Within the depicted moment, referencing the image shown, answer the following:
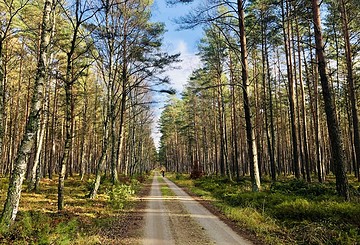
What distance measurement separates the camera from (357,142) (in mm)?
15891

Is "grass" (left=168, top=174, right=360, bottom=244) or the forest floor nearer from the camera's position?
the forest floor

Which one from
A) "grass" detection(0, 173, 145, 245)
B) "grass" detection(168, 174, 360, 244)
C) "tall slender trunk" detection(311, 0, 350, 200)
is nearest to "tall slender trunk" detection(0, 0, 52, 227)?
"grass" detection(0, 173, 145, 245)

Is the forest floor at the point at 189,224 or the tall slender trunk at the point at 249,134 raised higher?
the tall slender trunk at the point at 249,134

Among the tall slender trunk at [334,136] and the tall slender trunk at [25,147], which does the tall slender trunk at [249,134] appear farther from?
the tall slender trunk at [25,147]

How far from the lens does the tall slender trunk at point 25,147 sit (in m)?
6.09

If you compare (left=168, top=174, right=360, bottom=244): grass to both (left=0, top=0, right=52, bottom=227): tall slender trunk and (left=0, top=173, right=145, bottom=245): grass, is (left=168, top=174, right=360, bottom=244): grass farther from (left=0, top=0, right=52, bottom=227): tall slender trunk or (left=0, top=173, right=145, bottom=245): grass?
(left=0, top=0, right=52, bottom=227): tall slender trunk

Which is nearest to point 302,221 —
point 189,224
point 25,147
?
point 189,224

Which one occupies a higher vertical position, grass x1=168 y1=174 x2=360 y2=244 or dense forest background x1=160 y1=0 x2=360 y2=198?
dense forest background x1=160 y1=0 x2=360 y2=198

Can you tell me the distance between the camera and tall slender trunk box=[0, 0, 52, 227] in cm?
609

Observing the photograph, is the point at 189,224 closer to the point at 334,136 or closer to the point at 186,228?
the point at 186,228

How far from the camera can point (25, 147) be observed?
633 cm

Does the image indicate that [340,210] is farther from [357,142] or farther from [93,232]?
[357,142]

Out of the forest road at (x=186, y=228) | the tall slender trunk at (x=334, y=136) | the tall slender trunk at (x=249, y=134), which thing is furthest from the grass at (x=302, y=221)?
the tall slender trunk at (x=249, y=134)

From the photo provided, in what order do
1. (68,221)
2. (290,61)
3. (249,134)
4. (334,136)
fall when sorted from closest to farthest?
(68,221), (334,136), (249,134), (290,61)
